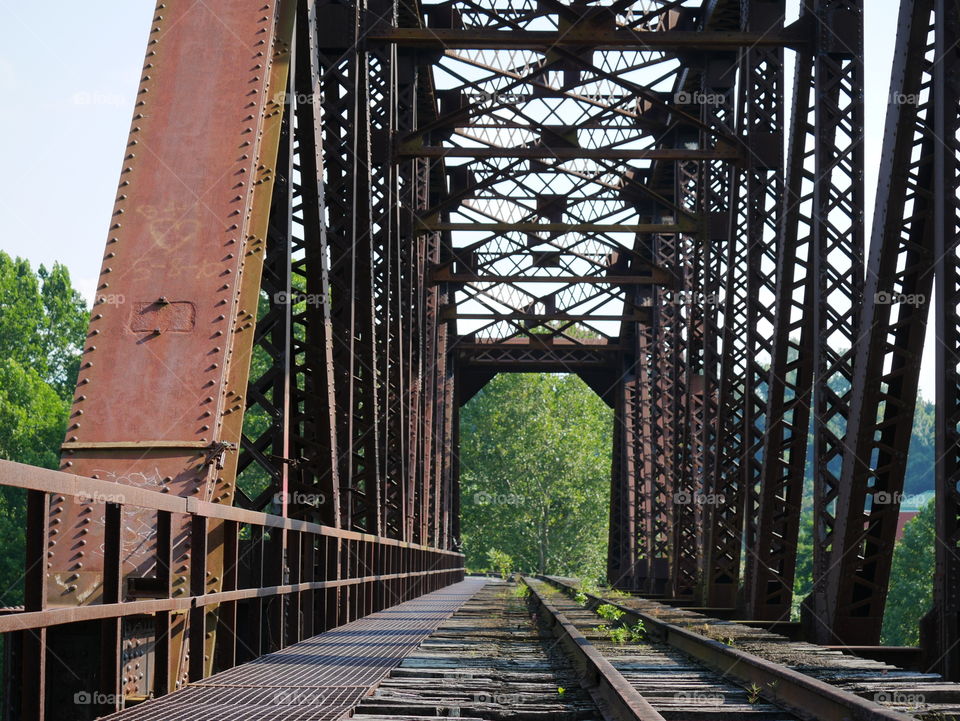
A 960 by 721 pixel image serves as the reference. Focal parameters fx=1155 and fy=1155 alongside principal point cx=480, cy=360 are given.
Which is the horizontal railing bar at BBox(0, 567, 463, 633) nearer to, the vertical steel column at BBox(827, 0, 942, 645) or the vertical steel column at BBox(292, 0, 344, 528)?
the vertical steel column at BBox(292, 0, 344, 528)

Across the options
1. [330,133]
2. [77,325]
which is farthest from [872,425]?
[77,325]

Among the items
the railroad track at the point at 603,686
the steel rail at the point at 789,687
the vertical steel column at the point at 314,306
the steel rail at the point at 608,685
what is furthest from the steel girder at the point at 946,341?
the vertical steel column at the point at 314,306

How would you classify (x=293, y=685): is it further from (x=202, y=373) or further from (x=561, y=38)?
(x=561, y=38)

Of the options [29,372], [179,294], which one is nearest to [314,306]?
[179,294]

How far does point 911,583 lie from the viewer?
173 ft

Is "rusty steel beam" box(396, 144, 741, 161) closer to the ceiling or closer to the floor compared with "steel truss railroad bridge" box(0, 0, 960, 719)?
closer to the ceiling

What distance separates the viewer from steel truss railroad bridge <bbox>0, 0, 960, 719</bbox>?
618cm

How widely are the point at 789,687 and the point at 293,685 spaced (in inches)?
98.7

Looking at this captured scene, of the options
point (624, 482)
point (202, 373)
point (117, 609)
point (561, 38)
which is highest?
point (561, 38)

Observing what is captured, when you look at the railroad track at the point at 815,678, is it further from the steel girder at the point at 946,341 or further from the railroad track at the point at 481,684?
the steel girder at the point at 946,341

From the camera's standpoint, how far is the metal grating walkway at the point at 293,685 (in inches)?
193

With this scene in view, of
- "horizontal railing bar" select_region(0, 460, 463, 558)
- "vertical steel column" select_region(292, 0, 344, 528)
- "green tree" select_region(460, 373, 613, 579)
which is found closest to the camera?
"horizontal railing bar" select_region(0, 460, 463, 558)

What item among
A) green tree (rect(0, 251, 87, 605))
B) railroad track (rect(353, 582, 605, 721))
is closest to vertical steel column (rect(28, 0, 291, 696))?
railroad track (rect(353, 582, 605, 721))

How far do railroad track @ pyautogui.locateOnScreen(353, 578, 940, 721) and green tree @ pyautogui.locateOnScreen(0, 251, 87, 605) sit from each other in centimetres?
3470
